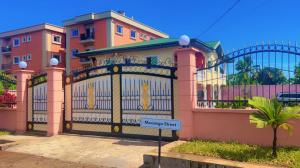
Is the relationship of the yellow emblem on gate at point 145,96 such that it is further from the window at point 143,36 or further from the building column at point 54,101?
the window at point 143,36

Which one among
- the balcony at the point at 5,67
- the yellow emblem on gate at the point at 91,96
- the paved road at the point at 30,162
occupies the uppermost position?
the balcony at the point at 5,67

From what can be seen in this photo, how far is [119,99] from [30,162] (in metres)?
3.52

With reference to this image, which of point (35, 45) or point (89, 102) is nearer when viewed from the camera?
point (89, 102)

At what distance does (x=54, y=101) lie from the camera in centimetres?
1086

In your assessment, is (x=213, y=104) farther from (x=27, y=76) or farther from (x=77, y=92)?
(x=27, y=76)

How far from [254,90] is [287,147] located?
6.71ft

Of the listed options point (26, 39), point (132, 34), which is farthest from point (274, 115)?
point (26, 39)

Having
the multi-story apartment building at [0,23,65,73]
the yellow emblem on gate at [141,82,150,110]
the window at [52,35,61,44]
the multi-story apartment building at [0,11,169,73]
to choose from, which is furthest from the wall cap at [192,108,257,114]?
the window at [52,35,61,44]

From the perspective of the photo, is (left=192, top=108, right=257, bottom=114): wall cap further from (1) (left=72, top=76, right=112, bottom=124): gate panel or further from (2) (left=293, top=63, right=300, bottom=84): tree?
(1) (left=72, top=76, right=112, bottom=124): gate panel

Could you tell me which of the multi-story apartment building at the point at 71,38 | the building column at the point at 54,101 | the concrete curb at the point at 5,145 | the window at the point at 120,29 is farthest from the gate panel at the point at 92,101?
the window at the point at 120,29

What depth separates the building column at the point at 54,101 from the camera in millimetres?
10844

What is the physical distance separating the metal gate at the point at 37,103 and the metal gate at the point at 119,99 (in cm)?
106

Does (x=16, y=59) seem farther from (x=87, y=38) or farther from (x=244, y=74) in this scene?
(x=244, y=74)

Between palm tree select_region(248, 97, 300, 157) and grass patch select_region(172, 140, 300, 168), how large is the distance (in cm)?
28
